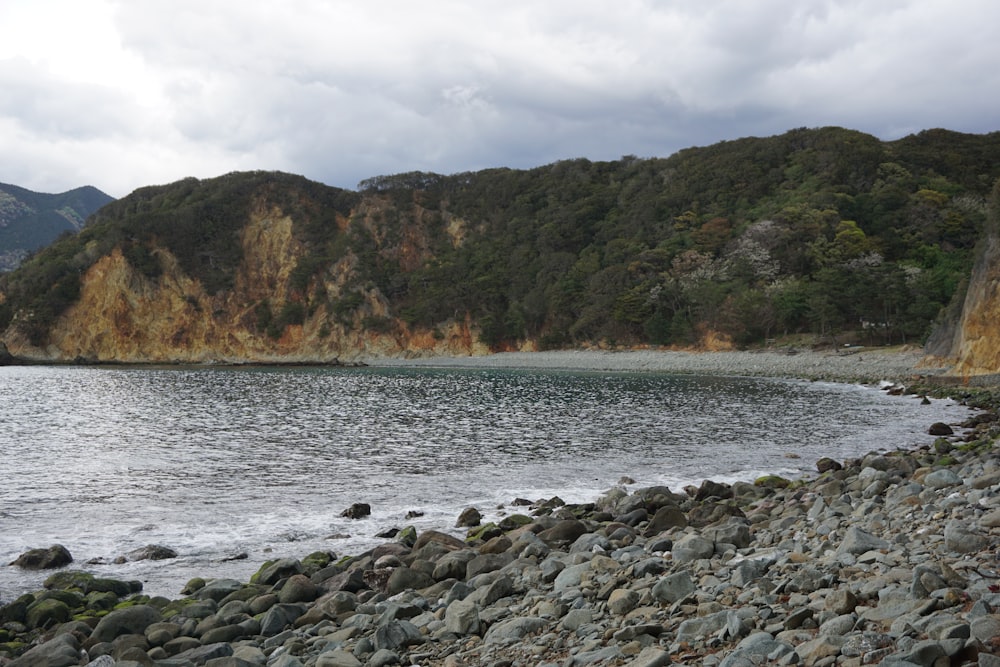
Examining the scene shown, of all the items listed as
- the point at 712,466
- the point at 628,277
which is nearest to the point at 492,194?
the point at 628,277

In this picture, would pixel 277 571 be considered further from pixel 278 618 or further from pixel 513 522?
pixel 513 522

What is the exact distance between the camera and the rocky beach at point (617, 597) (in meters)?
4.61

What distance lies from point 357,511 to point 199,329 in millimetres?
89664

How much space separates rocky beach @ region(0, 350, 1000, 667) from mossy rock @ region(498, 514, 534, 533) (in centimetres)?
5

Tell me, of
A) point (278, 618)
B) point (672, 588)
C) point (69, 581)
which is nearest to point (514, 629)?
point (672, 588)

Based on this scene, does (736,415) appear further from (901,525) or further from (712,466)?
(901,525)

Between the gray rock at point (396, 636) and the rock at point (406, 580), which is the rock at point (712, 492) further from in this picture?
the gray rock at point (396, 636)

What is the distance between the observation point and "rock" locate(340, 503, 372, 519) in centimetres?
1313

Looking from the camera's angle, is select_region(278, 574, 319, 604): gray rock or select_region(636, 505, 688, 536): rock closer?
select_region(278, 574, 319, 604): gray rock

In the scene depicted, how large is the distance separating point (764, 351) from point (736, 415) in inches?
1366

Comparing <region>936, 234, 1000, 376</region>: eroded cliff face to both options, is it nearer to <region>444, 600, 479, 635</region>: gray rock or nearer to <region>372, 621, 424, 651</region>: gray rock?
<region>444, 600, 479, 635</region>: gray rock

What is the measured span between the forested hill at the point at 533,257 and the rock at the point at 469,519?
5259 centimetres

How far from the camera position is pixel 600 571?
7508mm

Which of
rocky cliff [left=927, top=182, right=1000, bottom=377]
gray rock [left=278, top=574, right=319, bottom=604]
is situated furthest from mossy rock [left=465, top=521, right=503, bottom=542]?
rocky cliff [left=927, top=182, right=1000, bottom=377]
